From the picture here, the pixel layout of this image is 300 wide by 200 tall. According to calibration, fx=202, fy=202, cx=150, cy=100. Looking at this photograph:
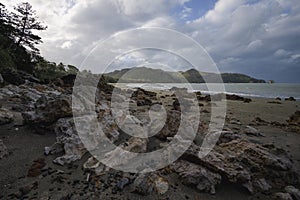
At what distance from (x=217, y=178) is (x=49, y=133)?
432 cm

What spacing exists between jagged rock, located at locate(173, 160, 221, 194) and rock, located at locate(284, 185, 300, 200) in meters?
1.28

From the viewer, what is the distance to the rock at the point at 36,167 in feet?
12.5

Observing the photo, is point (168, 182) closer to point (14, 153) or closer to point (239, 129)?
point (14, 153)

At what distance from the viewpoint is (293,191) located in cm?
367

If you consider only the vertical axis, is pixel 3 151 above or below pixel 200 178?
above

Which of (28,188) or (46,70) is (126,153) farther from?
(46,70)

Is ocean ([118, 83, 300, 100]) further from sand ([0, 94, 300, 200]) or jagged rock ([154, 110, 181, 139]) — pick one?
sand ([0, 94, 300, 200])

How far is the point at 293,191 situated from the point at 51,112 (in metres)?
5.75

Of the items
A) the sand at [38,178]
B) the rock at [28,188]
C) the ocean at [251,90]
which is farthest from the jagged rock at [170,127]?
the ocean at [251,90]

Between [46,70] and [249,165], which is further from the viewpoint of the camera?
[46,70]

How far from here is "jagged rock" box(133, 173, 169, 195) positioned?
346cm

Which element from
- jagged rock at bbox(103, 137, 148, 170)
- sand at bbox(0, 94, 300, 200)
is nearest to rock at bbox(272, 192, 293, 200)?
sand at bbox(0, 94, 300, 200)

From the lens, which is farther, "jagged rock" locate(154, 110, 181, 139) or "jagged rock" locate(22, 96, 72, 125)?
"jagged rock" locate(154, 110, 181, 139)

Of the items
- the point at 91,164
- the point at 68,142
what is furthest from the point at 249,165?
the point at 68,142
